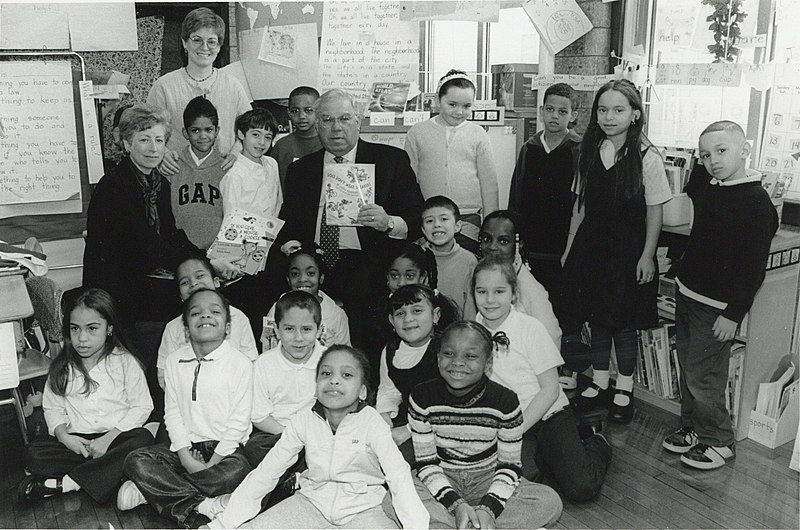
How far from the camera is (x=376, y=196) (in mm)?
3223

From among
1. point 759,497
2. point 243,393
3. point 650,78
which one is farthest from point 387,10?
point 759,497

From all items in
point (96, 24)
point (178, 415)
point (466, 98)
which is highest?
point (96, 24)

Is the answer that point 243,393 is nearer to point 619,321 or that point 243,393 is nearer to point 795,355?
point 619,321

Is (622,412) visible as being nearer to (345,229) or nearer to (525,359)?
(525,359)

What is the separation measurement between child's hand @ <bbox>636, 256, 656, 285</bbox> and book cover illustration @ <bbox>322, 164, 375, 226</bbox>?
3.66 feet

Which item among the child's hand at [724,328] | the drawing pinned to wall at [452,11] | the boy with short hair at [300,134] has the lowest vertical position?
the child's hand at [724,328]

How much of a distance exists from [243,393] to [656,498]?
1.43 meters

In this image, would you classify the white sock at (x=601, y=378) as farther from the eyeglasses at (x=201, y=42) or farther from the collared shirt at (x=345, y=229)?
the eyeglasses at (x=201, y=42)

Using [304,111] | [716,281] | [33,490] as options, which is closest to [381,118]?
[304,111]

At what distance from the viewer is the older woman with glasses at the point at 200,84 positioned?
3467 millimetres

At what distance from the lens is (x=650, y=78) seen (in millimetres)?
3873

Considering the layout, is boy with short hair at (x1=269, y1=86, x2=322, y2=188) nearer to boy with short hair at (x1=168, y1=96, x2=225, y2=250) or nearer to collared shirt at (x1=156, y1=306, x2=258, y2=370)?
boy with short hair at (x1=168, y1=96, x2=225, y2=250)

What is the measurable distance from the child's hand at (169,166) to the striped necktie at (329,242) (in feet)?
2.11

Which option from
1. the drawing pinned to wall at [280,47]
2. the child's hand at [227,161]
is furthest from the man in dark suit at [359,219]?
the drawing pinned to wall at [280,47]
